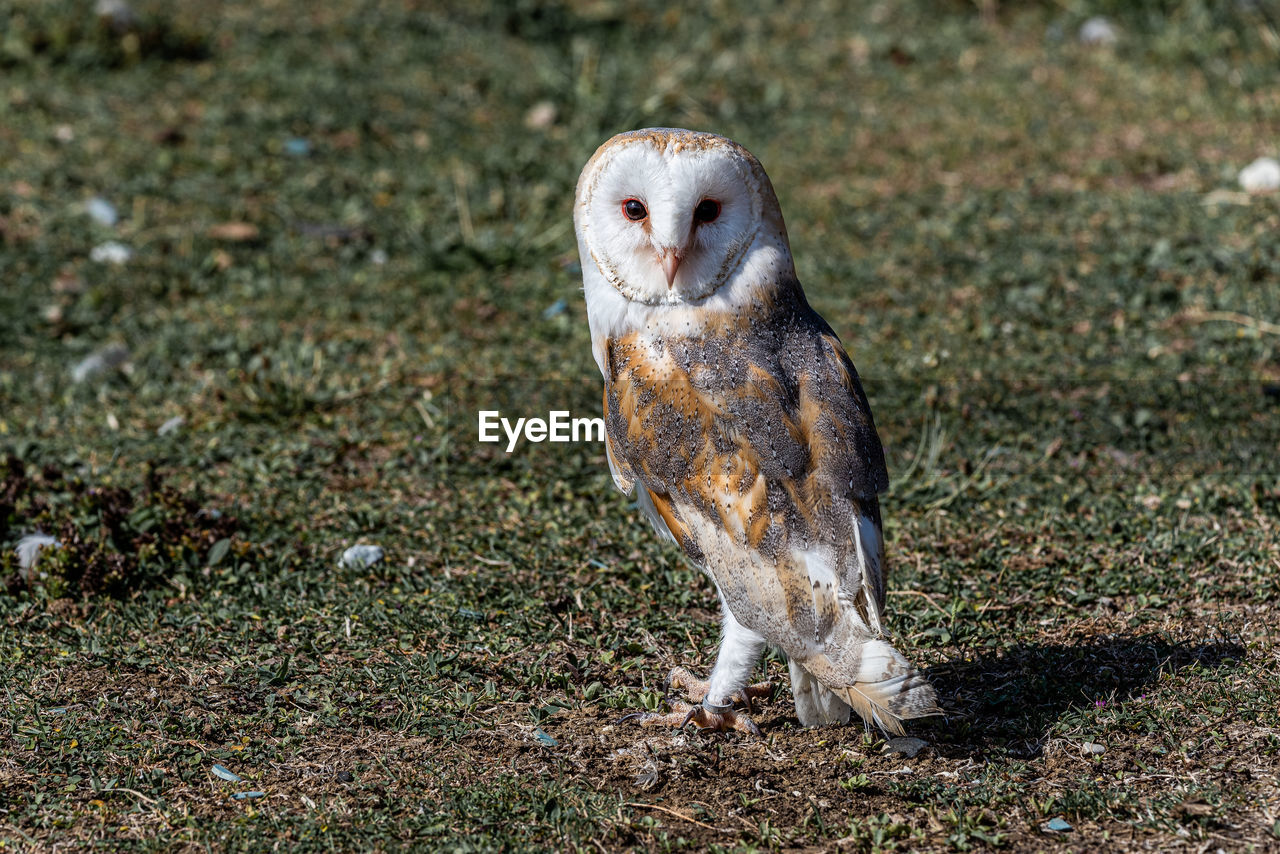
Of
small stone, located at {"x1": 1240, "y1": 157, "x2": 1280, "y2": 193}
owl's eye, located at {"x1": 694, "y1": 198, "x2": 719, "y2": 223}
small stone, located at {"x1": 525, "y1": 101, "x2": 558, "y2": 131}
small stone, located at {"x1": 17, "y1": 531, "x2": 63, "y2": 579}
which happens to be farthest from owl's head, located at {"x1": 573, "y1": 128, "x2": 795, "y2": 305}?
small stone, located at {"x1": 525, "y1": 101, "x2": 558, "y2": 131}

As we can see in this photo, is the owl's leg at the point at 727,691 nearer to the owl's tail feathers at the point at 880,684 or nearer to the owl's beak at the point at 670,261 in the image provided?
the owl's tail feathers at the point at 880,684

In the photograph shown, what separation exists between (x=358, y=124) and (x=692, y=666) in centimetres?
554

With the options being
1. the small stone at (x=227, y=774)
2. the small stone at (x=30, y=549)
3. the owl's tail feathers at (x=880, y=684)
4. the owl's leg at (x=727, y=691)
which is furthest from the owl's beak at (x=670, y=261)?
the small stone at (x=30, y=549)

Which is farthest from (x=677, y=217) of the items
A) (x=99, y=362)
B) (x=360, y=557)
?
(x=99, y=362)

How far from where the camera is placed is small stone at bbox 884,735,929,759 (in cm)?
378

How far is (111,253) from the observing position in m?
7.39

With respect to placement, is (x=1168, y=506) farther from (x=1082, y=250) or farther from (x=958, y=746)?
(x=1082, y=250)

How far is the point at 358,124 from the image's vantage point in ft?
28.6

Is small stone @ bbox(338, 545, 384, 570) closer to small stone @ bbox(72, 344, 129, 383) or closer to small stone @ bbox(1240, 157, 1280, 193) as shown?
small stone @ bbox(72, 344, 129, 383)

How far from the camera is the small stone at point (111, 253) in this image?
7.36 meters

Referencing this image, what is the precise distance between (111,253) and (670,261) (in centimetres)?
488

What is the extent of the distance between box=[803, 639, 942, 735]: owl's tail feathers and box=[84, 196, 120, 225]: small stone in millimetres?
5678

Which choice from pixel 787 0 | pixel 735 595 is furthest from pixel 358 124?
pixel 735 595

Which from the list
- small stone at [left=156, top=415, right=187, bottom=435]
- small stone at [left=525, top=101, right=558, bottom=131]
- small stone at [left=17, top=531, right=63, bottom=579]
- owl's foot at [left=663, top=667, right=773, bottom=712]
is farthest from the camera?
small stone at [left=525, top=101, right=558, bottom=131]
